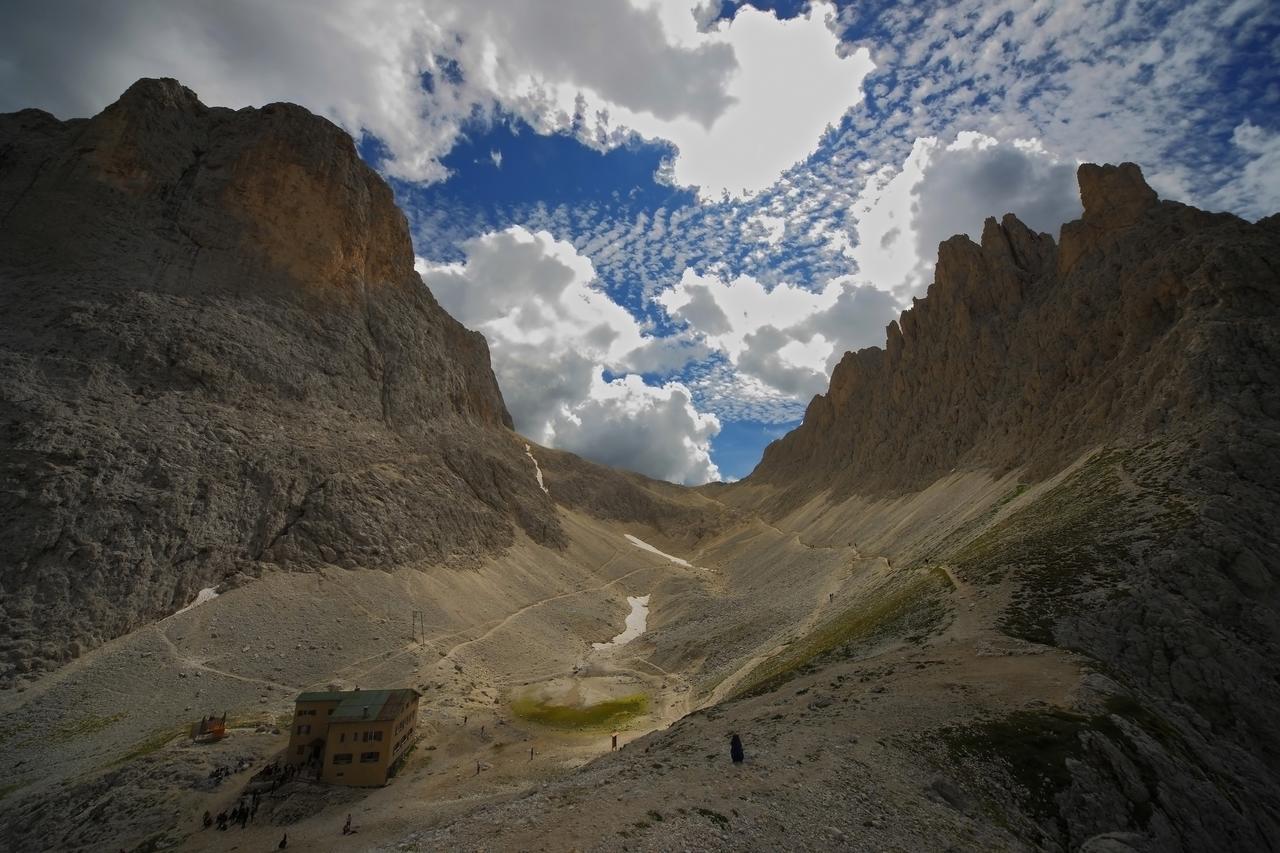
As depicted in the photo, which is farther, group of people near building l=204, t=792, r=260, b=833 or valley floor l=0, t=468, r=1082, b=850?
group of people near building l=204, t=792, r=260, b=833

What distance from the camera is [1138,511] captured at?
3334 cm

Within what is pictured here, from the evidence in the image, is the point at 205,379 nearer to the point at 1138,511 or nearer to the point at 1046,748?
the point at 1046,748

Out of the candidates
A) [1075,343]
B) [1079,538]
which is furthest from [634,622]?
[1075,343]

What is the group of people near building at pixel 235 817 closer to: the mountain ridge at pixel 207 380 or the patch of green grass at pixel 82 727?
the patch of green grass at pixel 82 727

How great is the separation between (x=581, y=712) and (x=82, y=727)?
98.9ft

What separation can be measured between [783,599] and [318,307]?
69.7 m

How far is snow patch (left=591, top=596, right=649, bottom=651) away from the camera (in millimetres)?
70050

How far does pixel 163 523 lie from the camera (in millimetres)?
50906

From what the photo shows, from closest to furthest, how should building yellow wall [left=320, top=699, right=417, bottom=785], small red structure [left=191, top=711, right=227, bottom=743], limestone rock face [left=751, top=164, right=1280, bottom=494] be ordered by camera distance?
1. building yellow wall [left=320, top=699, right=417, bottom=785]
2. small red structure [left=191, top=711, right=227, bottom=743]
3. limestone rock face [left=751, top=164, right=1280, bottom=494]

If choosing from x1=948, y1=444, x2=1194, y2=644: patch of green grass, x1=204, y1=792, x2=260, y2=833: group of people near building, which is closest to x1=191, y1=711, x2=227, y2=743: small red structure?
x1=204, y1=792, x2=260, y2=833: group of people near building

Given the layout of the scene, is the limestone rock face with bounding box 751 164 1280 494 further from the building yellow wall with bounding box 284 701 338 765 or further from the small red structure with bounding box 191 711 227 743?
the small red structure with bounding box 191 711 227 743

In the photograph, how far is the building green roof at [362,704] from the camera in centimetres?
3394

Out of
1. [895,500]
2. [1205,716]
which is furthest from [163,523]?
[895,500]

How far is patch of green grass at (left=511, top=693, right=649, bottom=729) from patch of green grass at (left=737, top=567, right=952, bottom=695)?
32.8 ft
